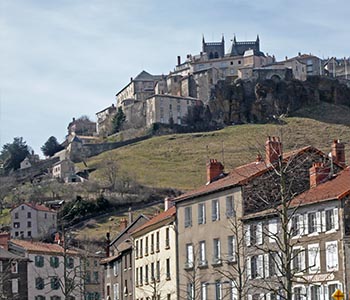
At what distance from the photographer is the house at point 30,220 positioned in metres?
170

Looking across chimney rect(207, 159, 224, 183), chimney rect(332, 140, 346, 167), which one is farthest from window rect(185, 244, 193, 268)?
chimney rect(332, 140, 346, 167)

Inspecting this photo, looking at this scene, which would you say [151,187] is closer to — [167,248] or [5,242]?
[5,242]

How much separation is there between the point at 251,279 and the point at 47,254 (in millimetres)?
40734

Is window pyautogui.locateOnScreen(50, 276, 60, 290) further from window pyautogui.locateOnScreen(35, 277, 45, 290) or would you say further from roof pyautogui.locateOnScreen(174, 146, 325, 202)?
roof pyautogui.locateOnScreen(174, 146, 325, 202)

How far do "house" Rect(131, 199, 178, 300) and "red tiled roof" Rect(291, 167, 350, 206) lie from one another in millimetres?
15322

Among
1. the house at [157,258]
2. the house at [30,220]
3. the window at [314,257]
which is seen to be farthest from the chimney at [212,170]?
the house at [30,220]

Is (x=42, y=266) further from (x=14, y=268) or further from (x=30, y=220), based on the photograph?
(x=30, y=220)

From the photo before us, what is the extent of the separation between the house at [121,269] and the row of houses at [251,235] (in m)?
2.77

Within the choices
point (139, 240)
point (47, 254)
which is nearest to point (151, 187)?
point (47, 254)

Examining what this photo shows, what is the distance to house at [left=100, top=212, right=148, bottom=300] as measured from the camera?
287 ft

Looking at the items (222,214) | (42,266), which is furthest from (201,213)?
(42,266)

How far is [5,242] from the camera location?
313 ft

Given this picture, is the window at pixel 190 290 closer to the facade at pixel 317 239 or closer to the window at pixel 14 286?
the facade at pixel 317 239

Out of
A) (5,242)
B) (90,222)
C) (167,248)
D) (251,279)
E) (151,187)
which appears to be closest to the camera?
(251,279)
